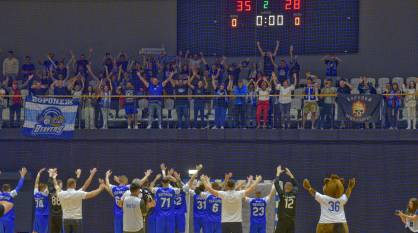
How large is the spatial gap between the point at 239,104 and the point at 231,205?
25.1 feet

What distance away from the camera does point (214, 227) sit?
68.0ft

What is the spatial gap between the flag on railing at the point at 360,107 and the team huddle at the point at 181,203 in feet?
17.5

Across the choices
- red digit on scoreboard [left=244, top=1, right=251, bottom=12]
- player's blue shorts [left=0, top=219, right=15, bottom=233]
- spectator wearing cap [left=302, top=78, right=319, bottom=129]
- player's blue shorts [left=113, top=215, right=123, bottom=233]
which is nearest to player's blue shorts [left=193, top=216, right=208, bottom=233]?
player's blue shorts [left=113, top=215, right=123, bottom=233]

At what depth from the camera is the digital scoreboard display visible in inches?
1149

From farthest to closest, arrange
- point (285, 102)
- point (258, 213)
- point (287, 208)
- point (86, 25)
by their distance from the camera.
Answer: point (86, 25), point (285, 102), point (258, 213), point (287, 208)

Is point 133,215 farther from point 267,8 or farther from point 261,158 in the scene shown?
point 267,8

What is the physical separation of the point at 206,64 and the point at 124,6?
558 centimetres

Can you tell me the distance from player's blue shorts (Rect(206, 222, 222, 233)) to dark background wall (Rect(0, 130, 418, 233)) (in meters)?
5.47

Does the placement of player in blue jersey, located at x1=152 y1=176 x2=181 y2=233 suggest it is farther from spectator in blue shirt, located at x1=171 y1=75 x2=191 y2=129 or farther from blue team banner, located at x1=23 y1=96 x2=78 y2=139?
blue team banner, located at x1=23 y1=96 x2=78 y2=139

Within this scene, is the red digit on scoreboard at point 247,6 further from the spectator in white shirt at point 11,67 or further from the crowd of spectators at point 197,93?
the spectator in white shirt at point 11,67

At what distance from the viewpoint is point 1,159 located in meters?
27.5

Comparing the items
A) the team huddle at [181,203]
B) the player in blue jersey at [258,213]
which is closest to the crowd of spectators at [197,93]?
the team huddle at [181,203]

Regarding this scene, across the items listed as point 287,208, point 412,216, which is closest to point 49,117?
point 287,208

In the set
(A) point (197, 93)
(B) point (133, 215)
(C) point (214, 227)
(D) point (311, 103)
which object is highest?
(A) point (197, 93)
